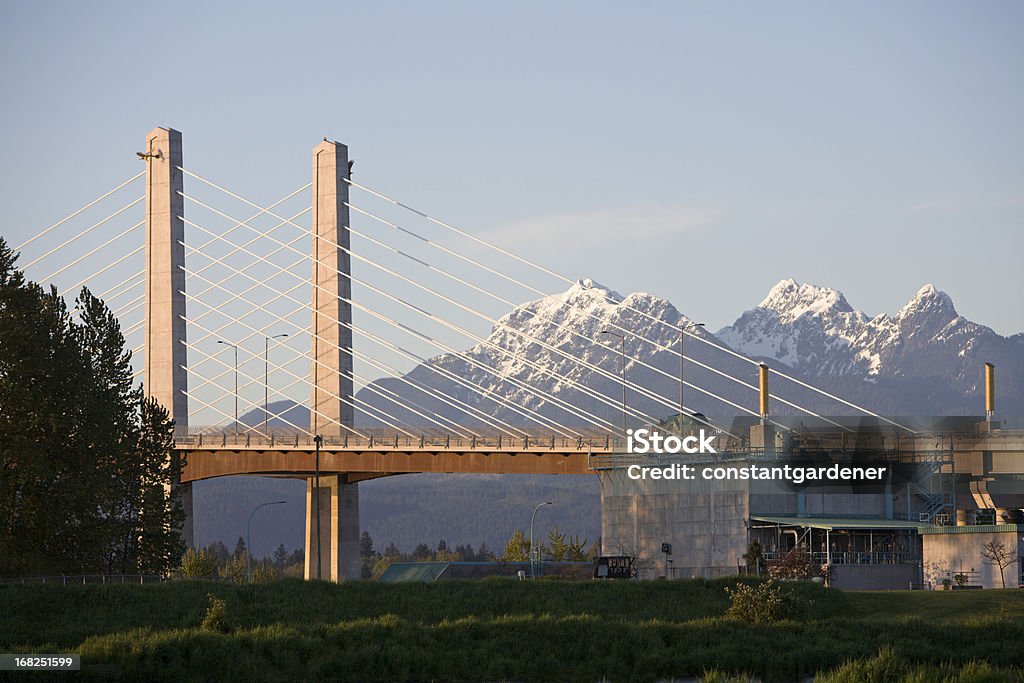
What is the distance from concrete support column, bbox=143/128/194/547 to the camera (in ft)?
393

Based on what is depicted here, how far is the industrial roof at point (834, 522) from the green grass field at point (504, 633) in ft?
75.4

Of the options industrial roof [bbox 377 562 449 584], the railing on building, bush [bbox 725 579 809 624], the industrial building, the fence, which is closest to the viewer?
bush [bbox 725 579 809 624]

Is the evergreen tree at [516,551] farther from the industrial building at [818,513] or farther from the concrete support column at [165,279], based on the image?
the industrial building at [818,513]

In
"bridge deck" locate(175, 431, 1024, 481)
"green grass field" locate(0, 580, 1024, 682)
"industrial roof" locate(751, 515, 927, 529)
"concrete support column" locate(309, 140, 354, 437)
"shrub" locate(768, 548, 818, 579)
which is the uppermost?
"concrete support column" locate(309, 140, 354, 437)

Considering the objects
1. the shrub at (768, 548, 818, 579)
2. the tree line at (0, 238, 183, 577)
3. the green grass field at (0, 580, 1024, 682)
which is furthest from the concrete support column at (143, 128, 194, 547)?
the green grass field at (0, 580, 1024, 682)

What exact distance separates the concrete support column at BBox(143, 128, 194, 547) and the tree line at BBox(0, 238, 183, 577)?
126 ft

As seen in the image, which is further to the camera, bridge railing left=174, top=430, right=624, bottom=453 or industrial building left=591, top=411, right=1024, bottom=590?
bridge railing left=174, top=430, right=624, bottom=453

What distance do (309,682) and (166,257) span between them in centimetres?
7415

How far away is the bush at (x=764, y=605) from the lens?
57906 mm

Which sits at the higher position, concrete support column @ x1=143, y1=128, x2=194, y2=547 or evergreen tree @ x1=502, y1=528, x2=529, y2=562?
concrete support column @ x1=143, y1=128, x2=194, y2=547

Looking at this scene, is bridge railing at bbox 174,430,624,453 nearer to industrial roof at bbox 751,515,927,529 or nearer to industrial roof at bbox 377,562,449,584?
industrial roof at bbox 377,562,449,584

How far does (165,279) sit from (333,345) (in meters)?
12.5

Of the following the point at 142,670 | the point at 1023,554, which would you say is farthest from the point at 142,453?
the point at 1023,554

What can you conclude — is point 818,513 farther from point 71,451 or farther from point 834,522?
point 71,451
